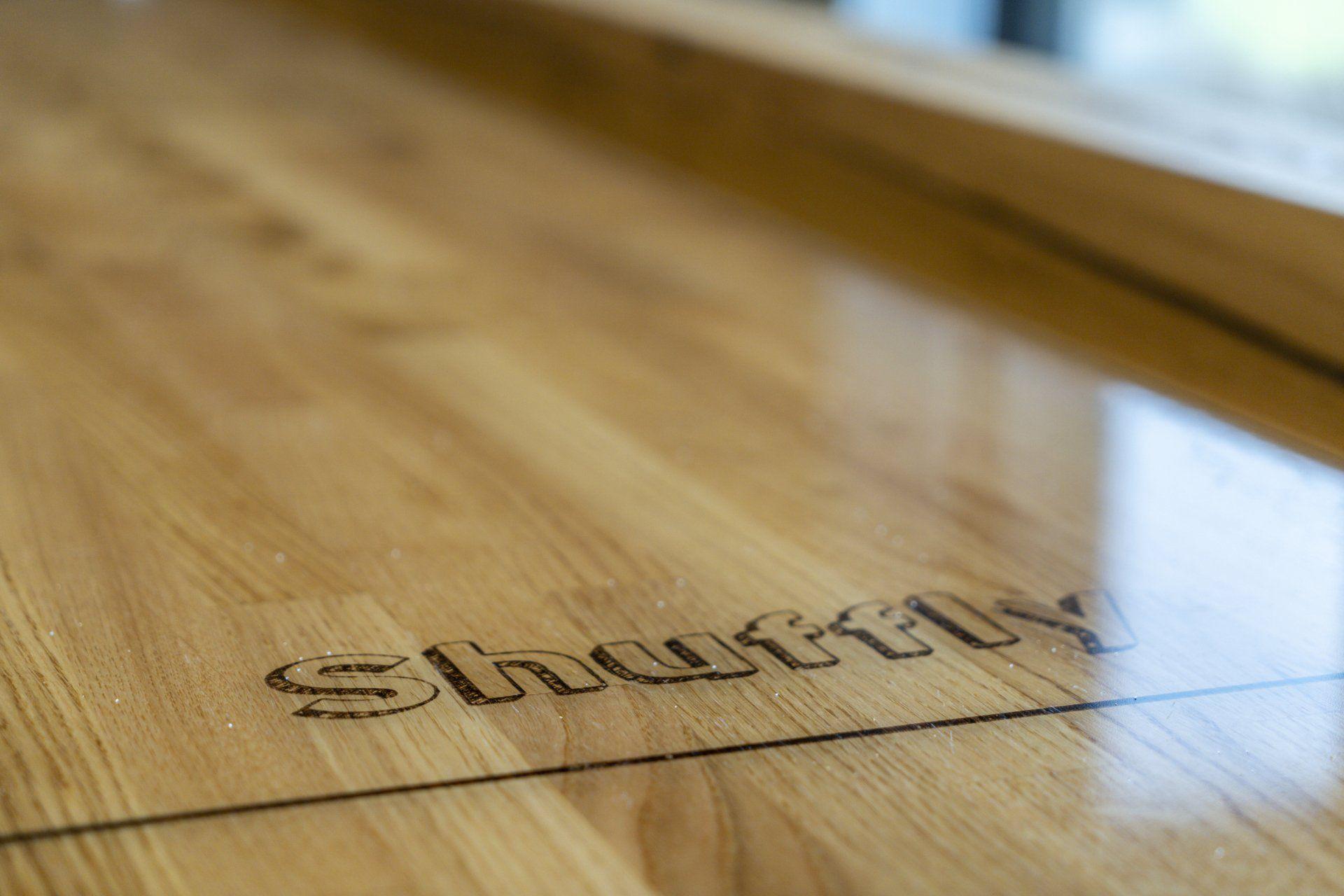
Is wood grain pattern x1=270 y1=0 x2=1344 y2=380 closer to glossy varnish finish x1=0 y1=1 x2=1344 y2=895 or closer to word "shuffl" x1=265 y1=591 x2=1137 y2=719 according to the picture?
glossy varnish finish x1=0 y1=1 x2=1344 y2=895

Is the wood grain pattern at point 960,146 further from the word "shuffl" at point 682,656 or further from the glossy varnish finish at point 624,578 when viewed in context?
the word "shuffl" at point 682,656

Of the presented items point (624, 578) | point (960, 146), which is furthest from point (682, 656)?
point (960, 146)

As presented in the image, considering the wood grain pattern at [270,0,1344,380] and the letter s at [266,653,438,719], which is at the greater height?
the wood grain pattern at [270,0,1344,380]

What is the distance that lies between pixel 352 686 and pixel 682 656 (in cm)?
8

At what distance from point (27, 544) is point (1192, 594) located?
0.32 metres

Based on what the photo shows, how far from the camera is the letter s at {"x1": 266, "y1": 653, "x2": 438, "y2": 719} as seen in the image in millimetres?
344

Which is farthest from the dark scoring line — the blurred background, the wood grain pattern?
the blurred background

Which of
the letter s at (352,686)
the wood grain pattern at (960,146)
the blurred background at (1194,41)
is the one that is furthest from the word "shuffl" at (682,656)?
the blurred background at (1194,41)

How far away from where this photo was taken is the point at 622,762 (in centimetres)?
32

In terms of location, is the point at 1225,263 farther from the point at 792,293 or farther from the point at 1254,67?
the point at 1254,67

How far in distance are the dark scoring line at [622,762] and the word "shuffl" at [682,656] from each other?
0.10 feet

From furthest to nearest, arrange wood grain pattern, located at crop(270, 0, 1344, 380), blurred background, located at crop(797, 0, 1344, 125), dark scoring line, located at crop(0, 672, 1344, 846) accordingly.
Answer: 1. blurred background, located at crop(797, 0, 1344, 125)
2. wood grain pattern, located at crop(270, 0, 1344, 380)
3. dark scoring line, located at crop(0, 672, 1344, 846)

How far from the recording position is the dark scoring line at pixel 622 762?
0.29 meters

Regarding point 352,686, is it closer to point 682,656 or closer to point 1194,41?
point 682,656
